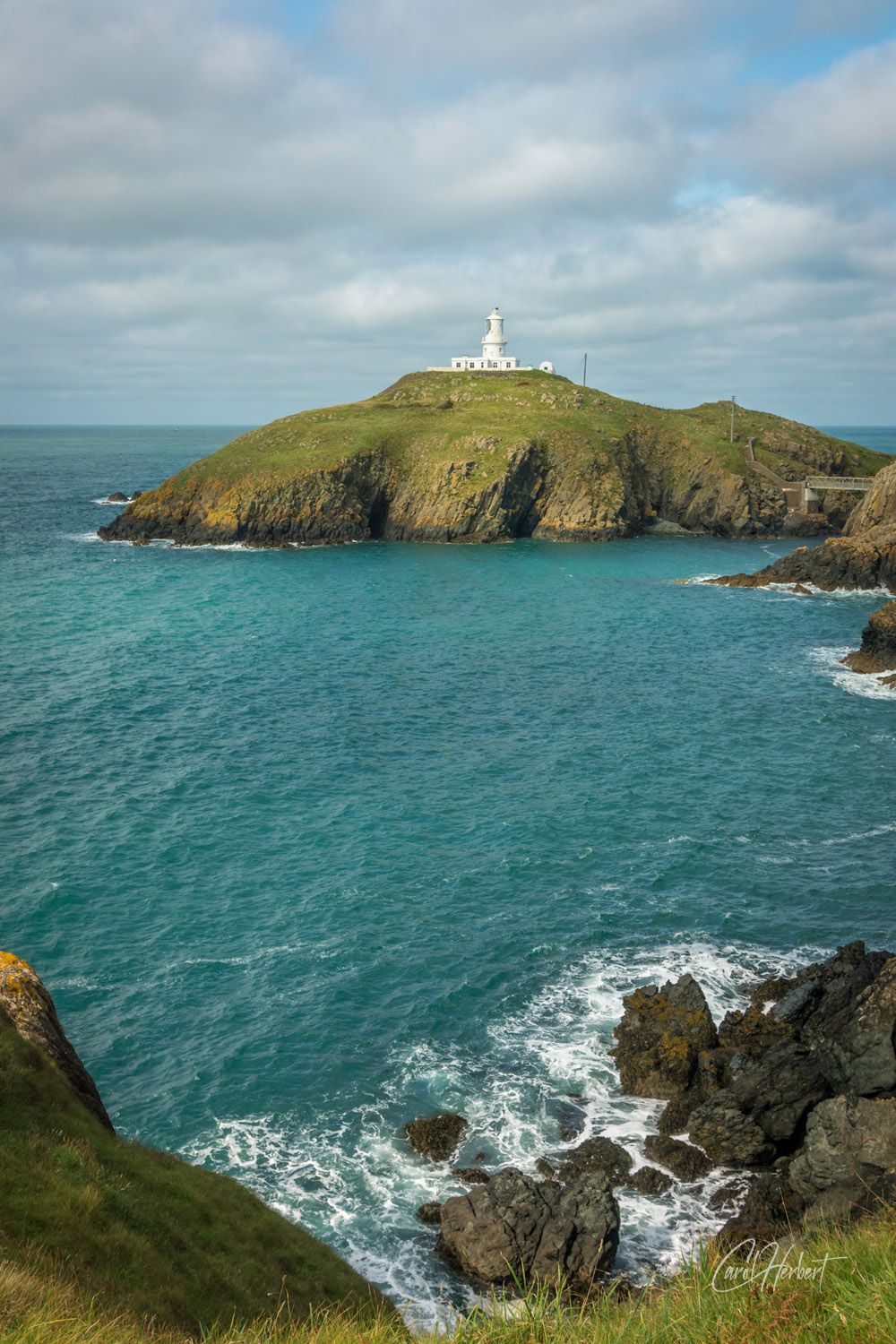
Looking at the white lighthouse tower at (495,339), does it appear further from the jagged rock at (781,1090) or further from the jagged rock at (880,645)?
the jagged rock at (781,1090)

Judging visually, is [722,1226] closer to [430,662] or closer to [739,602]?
[430,662]

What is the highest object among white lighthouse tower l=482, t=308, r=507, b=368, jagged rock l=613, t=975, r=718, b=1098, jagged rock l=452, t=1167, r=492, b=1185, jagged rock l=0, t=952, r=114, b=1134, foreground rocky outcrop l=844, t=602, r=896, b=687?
white lighthouse tower l=482, t=308, r=507, b=368

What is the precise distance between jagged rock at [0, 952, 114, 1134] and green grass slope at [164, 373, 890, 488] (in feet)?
364

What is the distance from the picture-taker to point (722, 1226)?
21.5 m

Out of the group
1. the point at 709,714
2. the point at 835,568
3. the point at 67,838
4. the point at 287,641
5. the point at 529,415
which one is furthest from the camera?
the point at 529,415

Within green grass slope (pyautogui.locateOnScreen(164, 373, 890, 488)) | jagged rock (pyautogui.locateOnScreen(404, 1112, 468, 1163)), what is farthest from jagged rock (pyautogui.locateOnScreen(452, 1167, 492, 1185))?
green grass slope (pyautogui.locateOnScreen(164, 373, 890, 488))

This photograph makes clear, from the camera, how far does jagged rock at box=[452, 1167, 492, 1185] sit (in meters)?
23.0

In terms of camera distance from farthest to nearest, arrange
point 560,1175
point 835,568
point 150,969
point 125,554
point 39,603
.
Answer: point 125,554
point 835,568
point 39,603
point 150,969
point 560,1175

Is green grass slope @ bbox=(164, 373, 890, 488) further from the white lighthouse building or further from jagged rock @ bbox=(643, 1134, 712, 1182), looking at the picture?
jagged rock @ bbox=(643, 1134, 712, 1182)

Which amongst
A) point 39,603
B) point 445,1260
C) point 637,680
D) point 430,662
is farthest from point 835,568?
point 445,1260

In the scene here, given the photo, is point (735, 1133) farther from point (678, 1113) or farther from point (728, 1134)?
point (678, 1113)

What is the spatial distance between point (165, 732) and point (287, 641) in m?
22.1

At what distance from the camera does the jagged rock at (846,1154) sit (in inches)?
797

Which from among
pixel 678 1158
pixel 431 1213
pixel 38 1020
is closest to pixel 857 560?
pixel 678 1158
